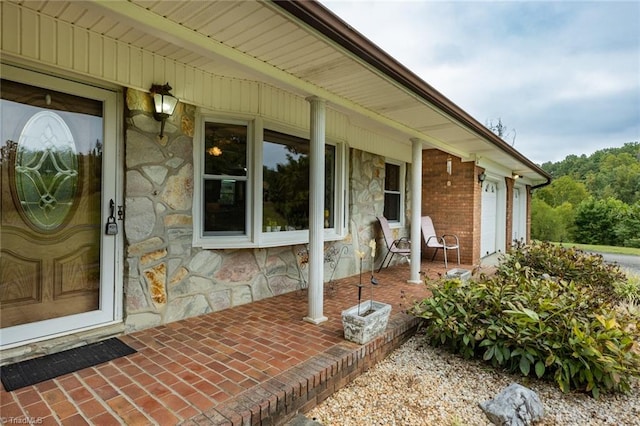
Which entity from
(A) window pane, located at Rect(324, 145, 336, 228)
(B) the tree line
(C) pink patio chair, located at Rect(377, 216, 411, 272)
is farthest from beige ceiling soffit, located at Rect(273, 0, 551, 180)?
(B) the tree line

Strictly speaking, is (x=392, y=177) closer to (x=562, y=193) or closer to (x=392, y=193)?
(x=392, y=193)

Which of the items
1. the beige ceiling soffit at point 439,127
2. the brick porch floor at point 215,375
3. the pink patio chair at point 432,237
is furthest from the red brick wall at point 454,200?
the brick porch floor at point 215,375

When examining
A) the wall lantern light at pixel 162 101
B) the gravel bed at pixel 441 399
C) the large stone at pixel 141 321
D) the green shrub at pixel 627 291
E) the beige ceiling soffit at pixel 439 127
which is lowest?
the gravel bed at pixel 441 399

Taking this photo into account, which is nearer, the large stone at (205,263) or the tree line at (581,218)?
the large stone at (205,263)

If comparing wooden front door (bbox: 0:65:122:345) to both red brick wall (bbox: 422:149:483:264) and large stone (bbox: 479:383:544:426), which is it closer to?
large stone (bbox: 479:383:544:426)

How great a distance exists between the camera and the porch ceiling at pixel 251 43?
1.86 metres

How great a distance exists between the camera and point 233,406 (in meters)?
1.82

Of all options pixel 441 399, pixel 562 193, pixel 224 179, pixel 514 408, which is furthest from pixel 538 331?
pixel 562 193

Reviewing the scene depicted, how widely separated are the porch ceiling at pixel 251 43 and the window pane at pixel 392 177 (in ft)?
8.53

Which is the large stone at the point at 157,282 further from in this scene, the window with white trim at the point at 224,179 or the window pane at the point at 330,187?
the window pane at the point at 330,187

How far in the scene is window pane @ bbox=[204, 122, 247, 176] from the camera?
3.51 metres

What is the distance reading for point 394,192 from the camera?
6711 millimetres

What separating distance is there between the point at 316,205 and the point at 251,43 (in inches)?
59.8

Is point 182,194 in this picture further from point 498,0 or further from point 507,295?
point 498,0
